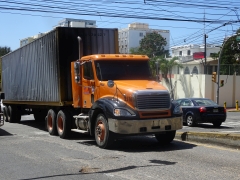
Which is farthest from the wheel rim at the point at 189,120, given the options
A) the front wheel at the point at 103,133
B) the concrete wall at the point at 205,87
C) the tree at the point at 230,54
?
the tree at the point at 230,54

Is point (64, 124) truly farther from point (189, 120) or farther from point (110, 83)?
point (189, 120)

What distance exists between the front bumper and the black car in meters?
8.49

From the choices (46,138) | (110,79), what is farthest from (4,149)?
(110,79)

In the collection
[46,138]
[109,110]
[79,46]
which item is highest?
[79,46]

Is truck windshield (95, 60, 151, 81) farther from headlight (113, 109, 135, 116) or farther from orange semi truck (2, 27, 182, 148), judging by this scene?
headlight (113, 109, 135, 116)

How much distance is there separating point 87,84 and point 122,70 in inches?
46.2

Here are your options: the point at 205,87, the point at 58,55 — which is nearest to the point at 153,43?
the point at 205,87

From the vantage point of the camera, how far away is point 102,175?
7.90 meters

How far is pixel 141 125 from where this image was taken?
1078cm

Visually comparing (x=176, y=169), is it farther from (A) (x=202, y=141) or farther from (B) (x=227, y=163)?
(A) (x=202, y=141)

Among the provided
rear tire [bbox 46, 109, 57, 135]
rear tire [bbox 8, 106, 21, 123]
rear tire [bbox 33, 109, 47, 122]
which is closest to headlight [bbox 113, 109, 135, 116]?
rear tire [bbox 46, 109, 57, 135]

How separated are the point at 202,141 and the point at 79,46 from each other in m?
4.95

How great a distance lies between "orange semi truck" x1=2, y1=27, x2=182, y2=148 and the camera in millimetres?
10891

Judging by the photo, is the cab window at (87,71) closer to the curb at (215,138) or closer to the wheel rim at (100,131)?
the wheel rim at (100,131)
